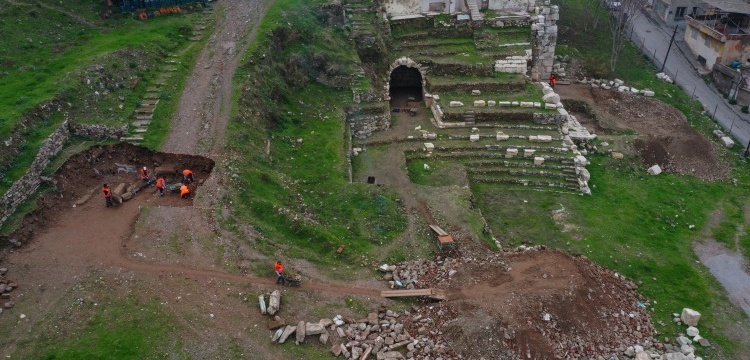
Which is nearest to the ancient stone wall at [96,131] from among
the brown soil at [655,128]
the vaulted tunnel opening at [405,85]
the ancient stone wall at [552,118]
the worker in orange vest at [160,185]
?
the worker in orange vest at [160,185]

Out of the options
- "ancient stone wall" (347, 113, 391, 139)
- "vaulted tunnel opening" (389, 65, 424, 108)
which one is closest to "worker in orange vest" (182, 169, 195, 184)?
"ancient stone wall" (347, 113, 391, 139)

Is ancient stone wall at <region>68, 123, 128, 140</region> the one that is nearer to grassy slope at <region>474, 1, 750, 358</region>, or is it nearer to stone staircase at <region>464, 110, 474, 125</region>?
grassy slope at <region>474, 1, 750, 358</region>

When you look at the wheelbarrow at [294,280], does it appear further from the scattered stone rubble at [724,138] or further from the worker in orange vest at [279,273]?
the scattered stone rubble at [724,138]

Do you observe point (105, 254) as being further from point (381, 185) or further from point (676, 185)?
point (676, 185)

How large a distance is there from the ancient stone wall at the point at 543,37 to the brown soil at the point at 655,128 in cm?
204

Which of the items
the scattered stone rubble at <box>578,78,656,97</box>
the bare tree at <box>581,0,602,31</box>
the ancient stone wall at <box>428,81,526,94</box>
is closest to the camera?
the ancient stone wall at <box>428,81,526,94</box>

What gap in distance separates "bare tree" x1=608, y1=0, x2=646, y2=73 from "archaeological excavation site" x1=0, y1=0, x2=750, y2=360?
3.04 meters

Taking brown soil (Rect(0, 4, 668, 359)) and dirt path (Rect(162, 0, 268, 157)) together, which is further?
dirt path (Rect(162, 0, 268, 157))

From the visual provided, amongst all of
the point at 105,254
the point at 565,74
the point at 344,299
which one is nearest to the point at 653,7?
the point at 565,74

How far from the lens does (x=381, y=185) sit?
87.4 ft

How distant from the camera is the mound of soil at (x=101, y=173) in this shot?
21.5 metres

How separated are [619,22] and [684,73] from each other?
5976 millimetres

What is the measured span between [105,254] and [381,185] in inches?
472

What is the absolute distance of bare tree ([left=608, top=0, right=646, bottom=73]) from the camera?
4169 cm
